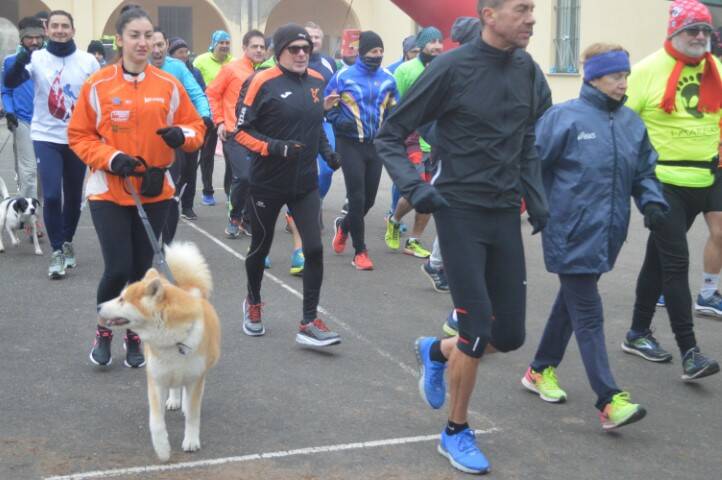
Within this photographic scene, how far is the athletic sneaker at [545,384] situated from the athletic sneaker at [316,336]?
1.36 metres

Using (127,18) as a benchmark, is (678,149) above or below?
below

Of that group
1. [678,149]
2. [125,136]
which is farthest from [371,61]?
[125,136]

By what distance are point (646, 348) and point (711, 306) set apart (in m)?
1.47

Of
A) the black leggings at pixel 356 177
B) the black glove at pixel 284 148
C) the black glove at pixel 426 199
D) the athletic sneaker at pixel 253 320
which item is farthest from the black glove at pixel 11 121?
the black glove at pixel 426 199

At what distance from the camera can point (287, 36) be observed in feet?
22.4

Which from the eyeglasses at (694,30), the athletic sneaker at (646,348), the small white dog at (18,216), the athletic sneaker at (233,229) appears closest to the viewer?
the eyeglasses at (694,30)

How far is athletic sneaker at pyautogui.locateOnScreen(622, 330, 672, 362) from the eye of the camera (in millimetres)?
6727

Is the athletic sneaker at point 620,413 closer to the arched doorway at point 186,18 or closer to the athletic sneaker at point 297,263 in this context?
the athletic sneaker at point 297,263

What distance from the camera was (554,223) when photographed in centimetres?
555

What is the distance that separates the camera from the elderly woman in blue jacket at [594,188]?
541 cm

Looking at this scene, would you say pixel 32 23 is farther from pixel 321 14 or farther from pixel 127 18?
pixel 321 14

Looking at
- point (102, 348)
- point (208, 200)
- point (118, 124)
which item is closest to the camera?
point (118, 124)

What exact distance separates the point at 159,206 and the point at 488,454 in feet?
8.12

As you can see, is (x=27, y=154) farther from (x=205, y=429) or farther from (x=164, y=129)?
(x=205, y=429)
